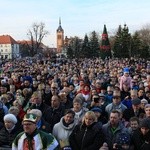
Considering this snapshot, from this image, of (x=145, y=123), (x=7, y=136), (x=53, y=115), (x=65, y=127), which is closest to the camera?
(x=145, y=123)

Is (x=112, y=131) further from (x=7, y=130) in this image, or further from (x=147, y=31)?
(x=147, y=31)

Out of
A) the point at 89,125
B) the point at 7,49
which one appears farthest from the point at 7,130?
the point at 7,49

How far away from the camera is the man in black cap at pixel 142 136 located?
21.6 ft

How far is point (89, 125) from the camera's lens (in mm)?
6809

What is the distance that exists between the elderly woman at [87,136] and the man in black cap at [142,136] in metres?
0.59

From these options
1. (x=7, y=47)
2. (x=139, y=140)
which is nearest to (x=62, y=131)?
(x=139, y=140)

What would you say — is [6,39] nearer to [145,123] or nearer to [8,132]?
[8,132]

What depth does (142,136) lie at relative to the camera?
670cm

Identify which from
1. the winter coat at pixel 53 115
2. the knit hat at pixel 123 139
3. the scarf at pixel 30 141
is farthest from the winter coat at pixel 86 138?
the winter coat at pixel 53 115

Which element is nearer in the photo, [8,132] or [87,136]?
[87,136]

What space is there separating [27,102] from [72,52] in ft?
218

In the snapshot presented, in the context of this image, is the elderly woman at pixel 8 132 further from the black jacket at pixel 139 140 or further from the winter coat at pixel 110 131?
the black jacket at pixel 139 140

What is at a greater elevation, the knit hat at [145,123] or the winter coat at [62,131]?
the knit hat at [145,123]

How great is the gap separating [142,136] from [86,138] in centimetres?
98
